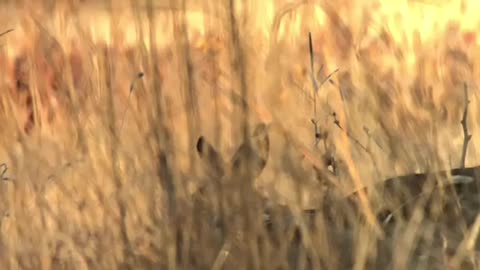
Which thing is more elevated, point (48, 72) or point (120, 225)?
point (48, 72)

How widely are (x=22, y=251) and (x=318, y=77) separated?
0.50 m

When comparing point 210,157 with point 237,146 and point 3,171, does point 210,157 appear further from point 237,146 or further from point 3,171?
point 3,171

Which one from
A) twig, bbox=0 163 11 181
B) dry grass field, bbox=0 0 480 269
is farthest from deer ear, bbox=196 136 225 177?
twig, bbox=0 163 11 181

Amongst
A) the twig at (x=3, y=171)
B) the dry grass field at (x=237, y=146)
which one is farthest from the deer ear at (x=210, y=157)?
the twig at (x=3, y=171)

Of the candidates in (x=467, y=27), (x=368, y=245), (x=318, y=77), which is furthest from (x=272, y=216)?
(x=467, y=27)

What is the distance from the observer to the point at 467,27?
4.91 feet

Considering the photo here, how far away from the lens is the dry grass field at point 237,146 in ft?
3.21

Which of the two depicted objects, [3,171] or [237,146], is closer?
[237,146]

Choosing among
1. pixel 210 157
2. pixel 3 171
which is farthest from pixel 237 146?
pixel 3 171

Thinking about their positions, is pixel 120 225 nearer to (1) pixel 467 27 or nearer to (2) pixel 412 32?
(2) pixel 412 32

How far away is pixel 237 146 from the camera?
1047mm

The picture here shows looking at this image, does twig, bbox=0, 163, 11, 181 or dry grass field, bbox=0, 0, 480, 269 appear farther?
twig, bbox=0, 163, 11, 181

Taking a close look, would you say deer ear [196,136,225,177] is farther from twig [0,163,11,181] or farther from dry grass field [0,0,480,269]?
twig [0,163,11,181]

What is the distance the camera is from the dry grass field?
0.98 meters
